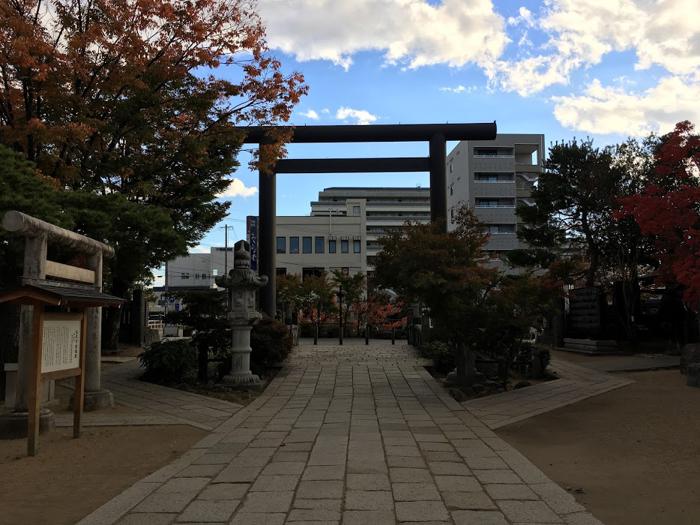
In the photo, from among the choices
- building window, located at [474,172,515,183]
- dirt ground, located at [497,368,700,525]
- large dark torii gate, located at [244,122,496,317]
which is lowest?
dirt ground, located at [497,368,700,525]

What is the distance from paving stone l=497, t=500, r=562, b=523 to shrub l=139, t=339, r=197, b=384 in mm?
8029

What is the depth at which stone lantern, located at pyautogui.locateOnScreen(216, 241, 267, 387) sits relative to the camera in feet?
38.1

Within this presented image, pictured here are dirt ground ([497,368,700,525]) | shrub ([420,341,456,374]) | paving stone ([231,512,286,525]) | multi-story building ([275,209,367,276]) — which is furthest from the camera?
multi-story building ([275,209,367,276])

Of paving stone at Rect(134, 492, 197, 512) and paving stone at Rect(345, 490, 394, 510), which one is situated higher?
paving stone at Rect(345, 490, 394, 510)

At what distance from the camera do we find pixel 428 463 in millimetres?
6074

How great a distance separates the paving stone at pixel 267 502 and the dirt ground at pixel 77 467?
1159 mm

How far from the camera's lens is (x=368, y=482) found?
5.29 m

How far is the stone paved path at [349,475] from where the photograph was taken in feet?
14.7

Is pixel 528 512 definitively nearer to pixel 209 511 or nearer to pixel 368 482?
pixel 368 482

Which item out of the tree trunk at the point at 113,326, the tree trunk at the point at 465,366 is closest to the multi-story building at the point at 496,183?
the tree trunk at the point at 113,326

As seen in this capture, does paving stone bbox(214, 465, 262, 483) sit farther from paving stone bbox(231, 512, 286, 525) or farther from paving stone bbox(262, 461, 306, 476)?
paving stone bbox(231, 512, 286, 525)

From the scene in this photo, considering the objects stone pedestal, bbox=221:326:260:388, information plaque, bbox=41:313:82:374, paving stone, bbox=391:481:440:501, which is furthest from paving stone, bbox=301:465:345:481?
stone pedestal, bbox=221:326:260:388

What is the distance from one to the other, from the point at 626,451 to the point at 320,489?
3555 mm

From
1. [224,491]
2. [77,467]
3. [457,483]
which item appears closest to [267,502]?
[224,491]
